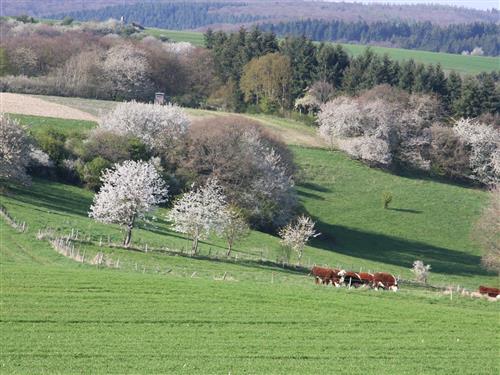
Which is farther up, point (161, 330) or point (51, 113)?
point (161, 330)

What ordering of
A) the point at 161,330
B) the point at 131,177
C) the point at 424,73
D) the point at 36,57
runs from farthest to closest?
the point at 36,57 < the point at 424,73 < the point at 131,177 < the point at 161,330

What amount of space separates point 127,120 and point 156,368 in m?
50.8

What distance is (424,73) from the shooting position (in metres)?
99.9

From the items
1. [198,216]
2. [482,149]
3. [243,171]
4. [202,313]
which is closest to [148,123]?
[243,171]

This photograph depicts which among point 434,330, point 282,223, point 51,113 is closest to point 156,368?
point 434,330

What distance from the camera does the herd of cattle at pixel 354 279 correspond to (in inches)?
1561

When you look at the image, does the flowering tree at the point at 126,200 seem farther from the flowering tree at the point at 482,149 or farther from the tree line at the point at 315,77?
the tree line at the point at 315,77

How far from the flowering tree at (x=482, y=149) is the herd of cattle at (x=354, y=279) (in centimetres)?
4480

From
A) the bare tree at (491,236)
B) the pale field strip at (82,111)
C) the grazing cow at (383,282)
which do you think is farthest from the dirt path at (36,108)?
the grazing cow at (383,282)

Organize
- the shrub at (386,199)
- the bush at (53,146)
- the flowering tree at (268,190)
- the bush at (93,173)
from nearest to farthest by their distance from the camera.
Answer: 1. the bush at (93,173)
2. the bush at (53,146)
3. the flowering tree at (268,190)
4. the shrub at (386,199)

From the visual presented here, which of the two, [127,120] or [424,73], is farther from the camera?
[424,73]

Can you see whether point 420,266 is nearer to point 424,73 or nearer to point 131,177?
point 131,177

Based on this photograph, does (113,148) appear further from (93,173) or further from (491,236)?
(491,236)

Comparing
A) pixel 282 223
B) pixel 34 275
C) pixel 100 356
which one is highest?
pixel 100 356
